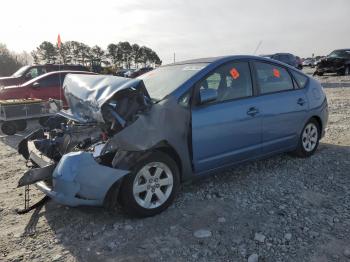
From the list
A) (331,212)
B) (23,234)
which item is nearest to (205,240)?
(331,212)

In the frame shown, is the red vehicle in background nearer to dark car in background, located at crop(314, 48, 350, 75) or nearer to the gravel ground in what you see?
the gravel ground

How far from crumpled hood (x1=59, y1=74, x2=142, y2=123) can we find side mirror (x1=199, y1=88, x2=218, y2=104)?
74 cm

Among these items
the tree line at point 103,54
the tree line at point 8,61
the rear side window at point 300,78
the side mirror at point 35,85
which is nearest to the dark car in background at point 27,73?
the side mirror at point 35,85

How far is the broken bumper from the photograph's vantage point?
137 inches

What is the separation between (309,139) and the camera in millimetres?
5879

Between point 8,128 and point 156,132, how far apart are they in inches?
257

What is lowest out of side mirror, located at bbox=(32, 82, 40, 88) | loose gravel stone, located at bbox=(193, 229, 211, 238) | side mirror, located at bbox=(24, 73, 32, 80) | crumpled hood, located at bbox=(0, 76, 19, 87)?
loose gravel stone, located at bbox=(193, 229, 211, 238)

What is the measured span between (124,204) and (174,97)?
1.26 metres

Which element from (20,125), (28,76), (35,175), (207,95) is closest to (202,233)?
(207,95)

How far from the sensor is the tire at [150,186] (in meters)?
3.73

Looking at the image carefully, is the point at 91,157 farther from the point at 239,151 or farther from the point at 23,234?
the point at 239,151

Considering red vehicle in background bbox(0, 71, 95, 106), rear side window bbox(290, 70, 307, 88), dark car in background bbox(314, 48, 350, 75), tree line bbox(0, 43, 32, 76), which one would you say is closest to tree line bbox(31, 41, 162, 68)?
tree line bbox(0, 43, 32, 76)

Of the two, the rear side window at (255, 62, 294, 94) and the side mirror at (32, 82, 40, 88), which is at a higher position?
the rear side window at (255, 62, 294, 94)

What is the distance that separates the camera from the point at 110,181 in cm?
355
